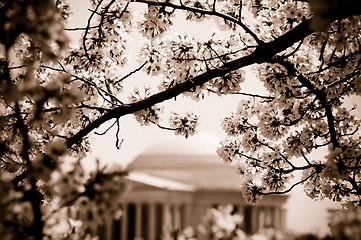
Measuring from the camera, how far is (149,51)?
988 centimetres

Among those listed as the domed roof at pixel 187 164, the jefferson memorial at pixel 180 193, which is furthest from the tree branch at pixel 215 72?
the domed roof at pixel 187 164

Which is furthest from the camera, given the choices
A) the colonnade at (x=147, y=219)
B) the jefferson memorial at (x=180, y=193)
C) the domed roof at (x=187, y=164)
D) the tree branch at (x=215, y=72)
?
the domed roof at (x=187, y=164)

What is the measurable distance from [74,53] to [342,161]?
16.3 ft

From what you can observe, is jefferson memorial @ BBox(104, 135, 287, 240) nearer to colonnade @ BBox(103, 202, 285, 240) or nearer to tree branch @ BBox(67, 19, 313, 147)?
colonnade @ BBox(103, 202, 285, 240)

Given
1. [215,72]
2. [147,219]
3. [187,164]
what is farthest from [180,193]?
[215,72]

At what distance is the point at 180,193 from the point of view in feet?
241

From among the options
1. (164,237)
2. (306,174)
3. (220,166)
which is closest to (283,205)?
(220,166)

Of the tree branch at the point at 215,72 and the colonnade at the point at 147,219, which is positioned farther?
the colonnade at the point at 147,219

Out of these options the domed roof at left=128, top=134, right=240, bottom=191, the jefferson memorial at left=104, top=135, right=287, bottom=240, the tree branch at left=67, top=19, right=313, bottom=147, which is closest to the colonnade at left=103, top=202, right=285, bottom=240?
the jefferson memorial at left=104, top=135, right=287, bottom=240

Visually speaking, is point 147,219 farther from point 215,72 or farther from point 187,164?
point 215,72

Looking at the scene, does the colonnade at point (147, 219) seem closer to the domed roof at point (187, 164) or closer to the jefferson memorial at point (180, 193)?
the jefferson memorial at point (180, 193)

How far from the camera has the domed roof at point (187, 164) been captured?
281 feet

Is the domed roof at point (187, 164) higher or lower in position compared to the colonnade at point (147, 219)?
higher

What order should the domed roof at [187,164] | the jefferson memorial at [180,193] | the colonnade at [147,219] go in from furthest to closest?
the domed roof at [187,164], the colonnade at [147,219], the jefferson memorial at [180,193]
